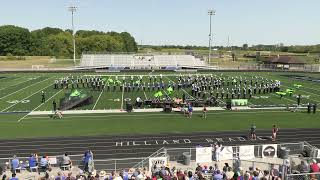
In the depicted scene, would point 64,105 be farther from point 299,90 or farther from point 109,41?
point 109,41

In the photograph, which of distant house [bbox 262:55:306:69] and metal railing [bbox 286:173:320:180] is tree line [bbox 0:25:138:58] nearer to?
distant house [bbox 262:55:306:69]

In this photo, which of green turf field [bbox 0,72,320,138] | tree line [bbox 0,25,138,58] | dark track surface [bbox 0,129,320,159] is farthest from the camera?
tree line [bbox 0,25,138,58]

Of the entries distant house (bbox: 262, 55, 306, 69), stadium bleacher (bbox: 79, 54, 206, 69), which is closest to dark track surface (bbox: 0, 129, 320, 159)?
distant house (bbox: 262, 55, 306, 69)

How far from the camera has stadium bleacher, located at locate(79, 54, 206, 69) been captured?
258ft

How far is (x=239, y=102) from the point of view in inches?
1246

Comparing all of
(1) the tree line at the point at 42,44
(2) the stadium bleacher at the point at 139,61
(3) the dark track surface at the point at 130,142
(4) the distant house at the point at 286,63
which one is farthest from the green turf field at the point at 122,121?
(1) the tree line at the point at 42,44

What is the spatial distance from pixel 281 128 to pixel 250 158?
807 cm

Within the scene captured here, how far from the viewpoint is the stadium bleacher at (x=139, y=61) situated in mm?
78750

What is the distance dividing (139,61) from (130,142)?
207 feet

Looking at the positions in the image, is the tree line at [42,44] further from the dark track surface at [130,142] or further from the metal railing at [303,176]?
the metal railing at [303,176]

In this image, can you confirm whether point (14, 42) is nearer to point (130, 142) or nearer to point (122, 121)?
point (122, 121)

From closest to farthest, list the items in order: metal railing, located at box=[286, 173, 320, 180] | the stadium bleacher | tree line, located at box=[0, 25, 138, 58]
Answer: metal railing, located at box=[286, 173, 320, 180] → the stadium bleacher → tree line, located at box=[0, 25, 138, 58]

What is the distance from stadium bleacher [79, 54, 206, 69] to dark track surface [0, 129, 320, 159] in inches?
2154

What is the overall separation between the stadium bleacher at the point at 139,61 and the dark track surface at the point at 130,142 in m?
54.7
